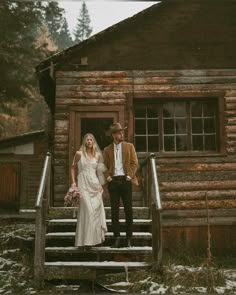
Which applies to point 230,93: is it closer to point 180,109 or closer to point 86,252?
point 180,109

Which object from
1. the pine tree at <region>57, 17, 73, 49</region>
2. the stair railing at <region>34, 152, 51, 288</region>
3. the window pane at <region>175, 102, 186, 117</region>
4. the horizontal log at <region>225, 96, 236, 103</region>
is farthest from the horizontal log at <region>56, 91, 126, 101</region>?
the pine tree at <region>57, 17, 73, 49</region>

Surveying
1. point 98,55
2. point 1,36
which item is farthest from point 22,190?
point 98,55

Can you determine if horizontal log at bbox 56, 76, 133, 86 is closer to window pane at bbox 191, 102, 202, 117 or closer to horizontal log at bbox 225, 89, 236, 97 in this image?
window pane at bbox 191, 102, 202, 117

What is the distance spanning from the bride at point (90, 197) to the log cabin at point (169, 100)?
8.49 ft

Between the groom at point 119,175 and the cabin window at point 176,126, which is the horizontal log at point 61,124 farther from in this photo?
the groom at point 119,175

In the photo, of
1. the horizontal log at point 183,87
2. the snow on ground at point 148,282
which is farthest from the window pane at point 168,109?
the snow on ground at point 148,282

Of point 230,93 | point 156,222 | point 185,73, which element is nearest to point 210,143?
point 230,93

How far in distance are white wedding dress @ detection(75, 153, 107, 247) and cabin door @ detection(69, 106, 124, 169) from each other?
2.64 m

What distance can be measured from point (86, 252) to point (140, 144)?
149 inches

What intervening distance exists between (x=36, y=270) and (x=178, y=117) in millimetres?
5238

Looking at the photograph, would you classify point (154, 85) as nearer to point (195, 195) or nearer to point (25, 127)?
point (195, 195)

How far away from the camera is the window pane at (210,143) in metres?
9.80

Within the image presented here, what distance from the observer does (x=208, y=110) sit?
995cm

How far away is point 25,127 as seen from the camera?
42688mm
